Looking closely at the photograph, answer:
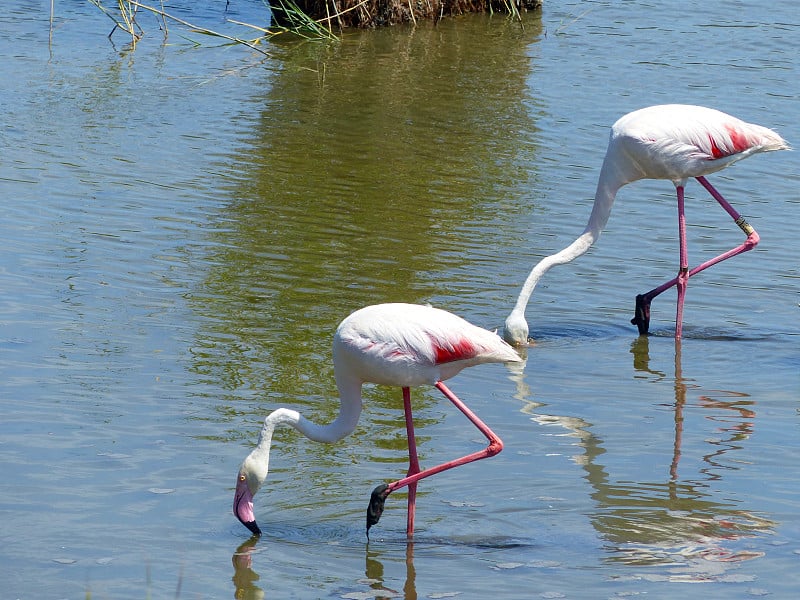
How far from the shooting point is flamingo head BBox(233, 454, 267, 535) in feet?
16.9

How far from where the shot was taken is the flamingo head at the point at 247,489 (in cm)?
515

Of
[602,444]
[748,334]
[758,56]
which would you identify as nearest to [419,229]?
[748,334]

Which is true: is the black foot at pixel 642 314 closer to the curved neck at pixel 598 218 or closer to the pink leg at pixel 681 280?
the pink leg at pixel 681 280

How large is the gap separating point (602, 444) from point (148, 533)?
7.33ft

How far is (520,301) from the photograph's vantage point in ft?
26.1

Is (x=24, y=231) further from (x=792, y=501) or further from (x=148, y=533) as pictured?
(x=792, y=501)

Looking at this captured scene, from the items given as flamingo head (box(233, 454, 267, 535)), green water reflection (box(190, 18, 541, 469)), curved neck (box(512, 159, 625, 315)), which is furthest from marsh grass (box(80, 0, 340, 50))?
flamingo head (box(233, 454, 267, 535))

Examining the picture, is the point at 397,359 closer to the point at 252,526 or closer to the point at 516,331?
the point at 252,526

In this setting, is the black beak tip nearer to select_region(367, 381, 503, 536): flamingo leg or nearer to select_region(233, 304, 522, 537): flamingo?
select_region(233, 304, 522, 537): flamingo

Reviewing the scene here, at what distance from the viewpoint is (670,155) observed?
8.23 m

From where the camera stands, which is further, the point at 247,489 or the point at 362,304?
the point at 362,304

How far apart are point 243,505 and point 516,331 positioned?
9.57 ft

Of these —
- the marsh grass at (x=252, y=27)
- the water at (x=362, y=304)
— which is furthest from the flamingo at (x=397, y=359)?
the marsh grass at (x=252, y=27)

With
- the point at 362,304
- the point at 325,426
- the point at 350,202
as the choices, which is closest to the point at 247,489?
the point at 325,426
